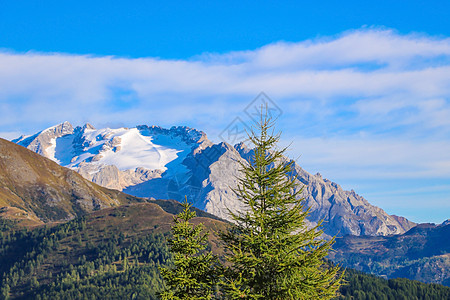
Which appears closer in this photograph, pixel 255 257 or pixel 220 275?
pixel 255 257

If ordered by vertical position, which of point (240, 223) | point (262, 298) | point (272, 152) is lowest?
point (262, 298)

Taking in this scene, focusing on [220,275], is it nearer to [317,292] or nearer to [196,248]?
[196,248]

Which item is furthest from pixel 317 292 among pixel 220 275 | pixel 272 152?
pixel 272 152

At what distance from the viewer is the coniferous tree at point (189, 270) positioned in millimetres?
29419

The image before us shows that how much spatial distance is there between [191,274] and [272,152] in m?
10.6

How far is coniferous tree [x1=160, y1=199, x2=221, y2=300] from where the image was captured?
96.5 ft

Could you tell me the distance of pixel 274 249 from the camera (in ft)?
93.6

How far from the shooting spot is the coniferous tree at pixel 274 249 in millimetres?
27500

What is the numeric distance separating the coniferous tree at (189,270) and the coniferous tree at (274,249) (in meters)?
1.84

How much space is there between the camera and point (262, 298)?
91.2 feet

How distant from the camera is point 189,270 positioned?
30375 mm

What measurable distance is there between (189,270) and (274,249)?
20.5 ft

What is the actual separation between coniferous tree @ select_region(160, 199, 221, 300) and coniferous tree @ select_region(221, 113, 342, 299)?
1842 mm

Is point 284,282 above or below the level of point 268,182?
below
